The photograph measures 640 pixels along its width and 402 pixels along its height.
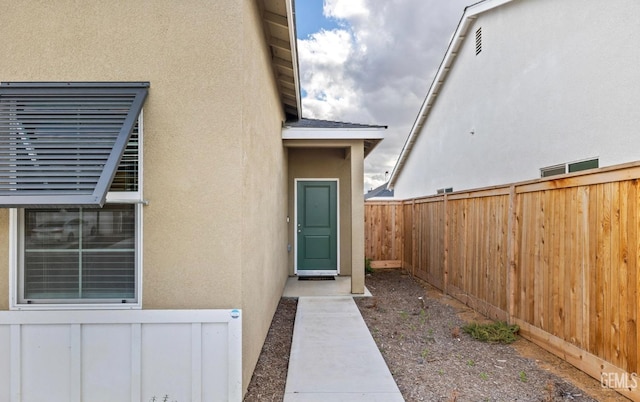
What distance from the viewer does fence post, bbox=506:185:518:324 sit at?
15.6 ft

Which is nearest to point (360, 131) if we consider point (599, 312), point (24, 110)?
point (599, 312)

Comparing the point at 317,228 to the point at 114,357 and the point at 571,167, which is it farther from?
the point at 114,357

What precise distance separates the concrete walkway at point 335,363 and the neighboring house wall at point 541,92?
429cm

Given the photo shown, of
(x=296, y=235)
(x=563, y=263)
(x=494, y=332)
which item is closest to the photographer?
(x=563, y=263)

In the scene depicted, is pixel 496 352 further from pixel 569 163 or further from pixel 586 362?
pixel 569 163

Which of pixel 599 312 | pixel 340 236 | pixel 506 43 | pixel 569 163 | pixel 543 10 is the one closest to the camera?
pixel 599 312

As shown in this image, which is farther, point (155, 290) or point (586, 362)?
point (586, 362)

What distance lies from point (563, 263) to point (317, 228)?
17.4 ft

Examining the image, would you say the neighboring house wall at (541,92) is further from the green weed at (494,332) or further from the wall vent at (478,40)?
the green weed at (494,332)

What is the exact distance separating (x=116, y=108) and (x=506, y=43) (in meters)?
7.94

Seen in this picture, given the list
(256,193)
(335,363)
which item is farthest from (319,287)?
(256,193)

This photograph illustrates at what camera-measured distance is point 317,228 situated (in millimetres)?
8242

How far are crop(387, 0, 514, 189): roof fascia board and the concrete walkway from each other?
7716 millimetres

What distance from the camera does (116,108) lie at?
277 centimetres
